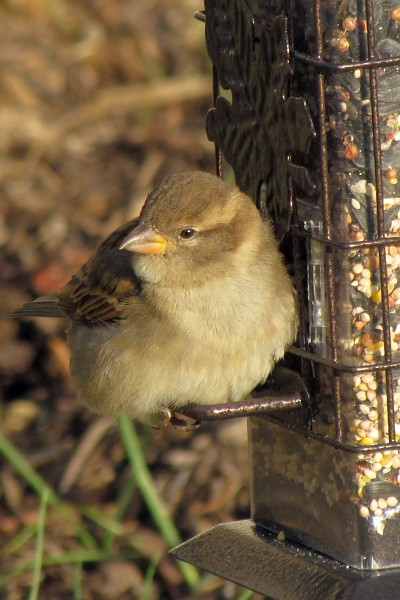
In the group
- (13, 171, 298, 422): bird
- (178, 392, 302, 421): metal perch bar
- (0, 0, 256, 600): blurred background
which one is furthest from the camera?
(0, 0, 256, 600): blurred background

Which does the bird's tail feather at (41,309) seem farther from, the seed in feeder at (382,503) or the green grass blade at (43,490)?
the seed in feeder at (382,503)

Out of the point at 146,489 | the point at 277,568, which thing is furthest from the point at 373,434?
the point at 146,489

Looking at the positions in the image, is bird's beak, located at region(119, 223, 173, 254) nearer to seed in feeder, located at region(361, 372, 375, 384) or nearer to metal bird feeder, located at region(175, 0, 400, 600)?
metal bird feeder, located at region(175, 0, 400, 600)

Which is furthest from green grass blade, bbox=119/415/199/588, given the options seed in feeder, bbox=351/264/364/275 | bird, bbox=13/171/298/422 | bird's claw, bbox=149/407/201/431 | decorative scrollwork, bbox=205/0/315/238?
seed in feeder, bbox=351/264/364/275

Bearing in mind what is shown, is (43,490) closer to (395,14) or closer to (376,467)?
(376,467)

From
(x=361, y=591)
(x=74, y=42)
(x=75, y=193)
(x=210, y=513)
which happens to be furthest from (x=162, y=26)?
(x=361, y=591)
